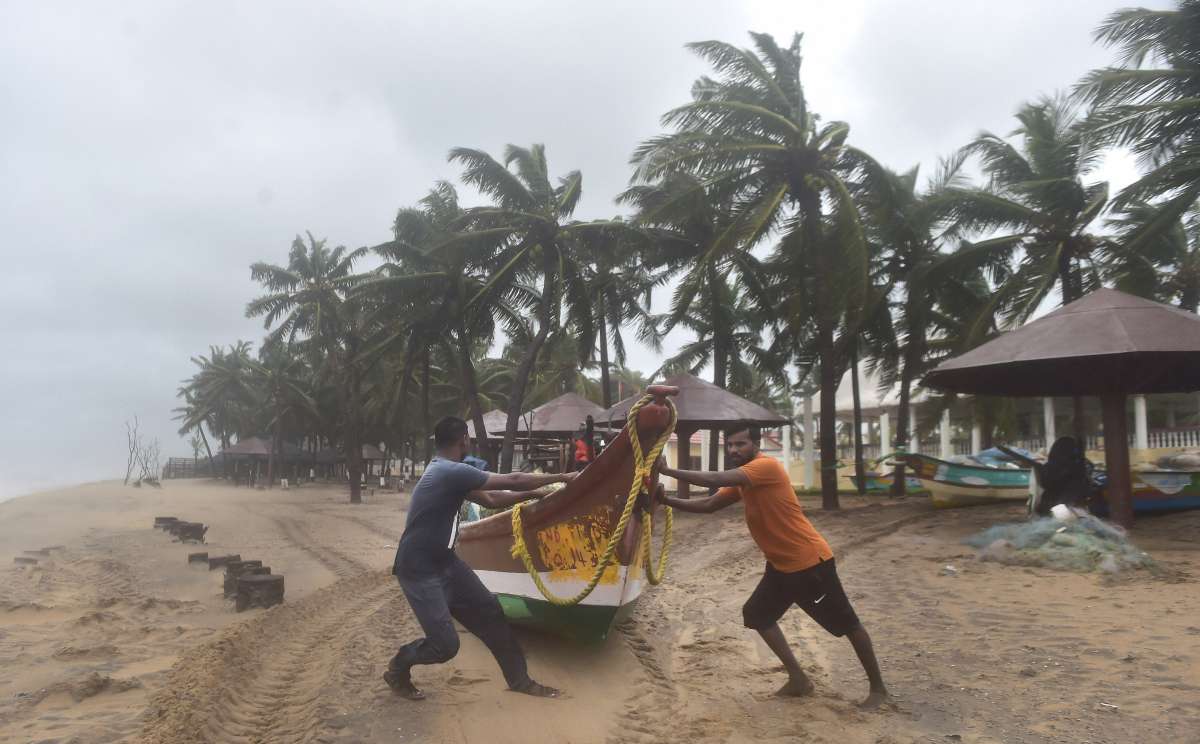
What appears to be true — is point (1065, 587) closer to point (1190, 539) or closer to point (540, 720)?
point (1190, 539)

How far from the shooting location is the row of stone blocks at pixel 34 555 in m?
12.7

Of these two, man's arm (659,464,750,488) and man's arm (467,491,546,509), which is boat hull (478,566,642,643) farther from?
man's arm (659,464,750,488)

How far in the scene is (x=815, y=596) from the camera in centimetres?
466

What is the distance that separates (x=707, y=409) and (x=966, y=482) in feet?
15.7

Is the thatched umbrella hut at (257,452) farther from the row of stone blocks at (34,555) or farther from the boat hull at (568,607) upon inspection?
the boat hull at (568,607)

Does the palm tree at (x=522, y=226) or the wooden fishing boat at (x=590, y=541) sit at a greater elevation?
the palm tree at (x=522, y=226)

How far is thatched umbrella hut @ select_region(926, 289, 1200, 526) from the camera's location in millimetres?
9172

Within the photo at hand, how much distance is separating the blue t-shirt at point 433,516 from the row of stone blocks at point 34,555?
1116 cm

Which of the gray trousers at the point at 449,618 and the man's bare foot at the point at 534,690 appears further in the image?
the man's bare foot at the point at 534,690

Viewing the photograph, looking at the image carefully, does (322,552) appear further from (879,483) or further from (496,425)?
(879,483)

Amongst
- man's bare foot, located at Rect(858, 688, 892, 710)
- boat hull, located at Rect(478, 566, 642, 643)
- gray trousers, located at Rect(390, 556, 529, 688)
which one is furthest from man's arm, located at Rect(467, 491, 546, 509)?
man's bare foot, located at Rect(858, 688, 892, 710)

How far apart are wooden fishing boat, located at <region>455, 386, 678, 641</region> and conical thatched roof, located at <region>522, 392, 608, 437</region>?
1079 cm

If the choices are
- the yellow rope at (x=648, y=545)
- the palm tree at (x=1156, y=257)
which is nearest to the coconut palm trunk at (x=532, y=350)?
the palm tree at (x=1156, y=257)

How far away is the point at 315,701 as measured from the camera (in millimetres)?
5129
